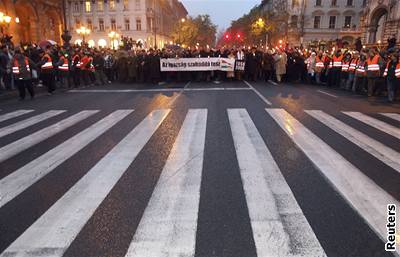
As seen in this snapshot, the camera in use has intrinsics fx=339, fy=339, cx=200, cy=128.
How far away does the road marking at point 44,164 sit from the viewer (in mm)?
4555

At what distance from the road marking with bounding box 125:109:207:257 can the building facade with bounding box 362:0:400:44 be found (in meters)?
45.9

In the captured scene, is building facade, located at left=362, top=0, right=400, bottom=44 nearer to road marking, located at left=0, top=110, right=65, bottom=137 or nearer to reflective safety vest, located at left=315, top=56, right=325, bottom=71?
reflective safety vest, located at left=315, top=56, right=325, bottom=71

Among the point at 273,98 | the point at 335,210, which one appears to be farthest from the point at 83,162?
the point at 273,98

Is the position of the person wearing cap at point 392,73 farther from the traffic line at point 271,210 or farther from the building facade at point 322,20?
the building facade at point 322,20

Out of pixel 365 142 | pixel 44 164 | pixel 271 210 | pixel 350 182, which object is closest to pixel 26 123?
pixel 44 164

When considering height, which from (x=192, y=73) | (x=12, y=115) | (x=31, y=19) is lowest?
(x=12, y=115)

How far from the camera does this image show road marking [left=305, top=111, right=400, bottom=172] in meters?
5.60

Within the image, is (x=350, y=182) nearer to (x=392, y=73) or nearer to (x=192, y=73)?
(x=392, y=73)

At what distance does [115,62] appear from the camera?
2053 centimetres

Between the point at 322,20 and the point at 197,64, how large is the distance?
213 ft

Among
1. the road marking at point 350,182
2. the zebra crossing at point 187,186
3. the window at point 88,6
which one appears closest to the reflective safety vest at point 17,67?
the zebra crossing at point 187,186

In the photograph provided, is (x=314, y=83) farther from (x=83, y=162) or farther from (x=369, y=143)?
(x=83, y=162)

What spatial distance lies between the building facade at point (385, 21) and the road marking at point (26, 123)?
44.5 m

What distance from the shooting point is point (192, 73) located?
20.3 meters
